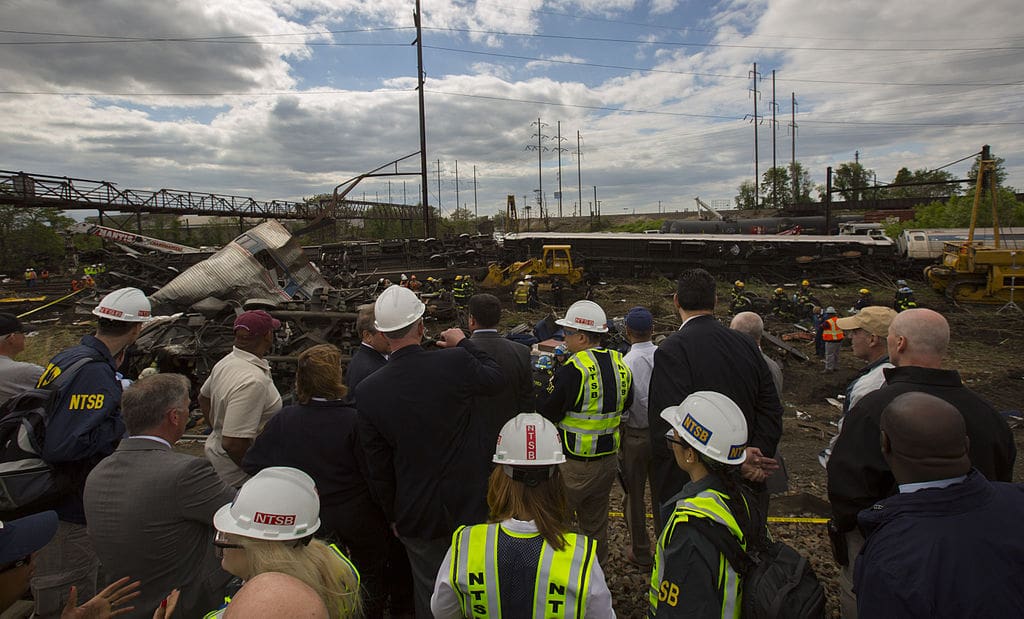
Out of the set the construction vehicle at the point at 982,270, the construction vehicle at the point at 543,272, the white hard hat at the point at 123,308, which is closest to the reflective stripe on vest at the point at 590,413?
the white hard hat at the point at 123,308

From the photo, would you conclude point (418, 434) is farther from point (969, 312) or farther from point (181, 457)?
point (969, 312)

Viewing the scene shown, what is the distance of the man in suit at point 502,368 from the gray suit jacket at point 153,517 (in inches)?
55.6

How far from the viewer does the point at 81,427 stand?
259 centimetres

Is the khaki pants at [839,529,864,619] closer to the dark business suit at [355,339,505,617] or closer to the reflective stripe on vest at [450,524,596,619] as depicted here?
the reflective stripe on vest at [450,524,596,619]

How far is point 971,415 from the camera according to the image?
214 centimetres

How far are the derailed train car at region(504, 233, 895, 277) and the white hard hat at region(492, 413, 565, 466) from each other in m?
22.7

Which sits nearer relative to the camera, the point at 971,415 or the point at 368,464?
the point at 971,415

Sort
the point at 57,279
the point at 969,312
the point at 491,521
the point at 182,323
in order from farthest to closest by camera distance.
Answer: the point at 57,279 < the point at 969,312 < the point at 182,323 < the point at 491,521

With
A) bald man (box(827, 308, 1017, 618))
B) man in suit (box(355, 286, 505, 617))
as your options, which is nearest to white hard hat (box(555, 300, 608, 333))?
man in suit (box(355, 286, 505, 617))

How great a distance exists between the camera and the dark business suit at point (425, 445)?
2418mm

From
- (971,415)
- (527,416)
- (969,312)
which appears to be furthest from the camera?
(969,312)

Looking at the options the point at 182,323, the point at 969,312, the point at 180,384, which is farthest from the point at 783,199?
the point at 180,384

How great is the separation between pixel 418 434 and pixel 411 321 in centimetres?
55

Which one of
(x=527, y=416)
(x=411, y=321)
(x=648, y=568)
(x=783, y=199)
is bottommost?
(x=648, y=568)
